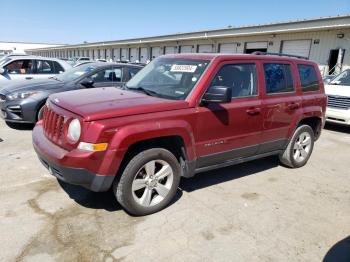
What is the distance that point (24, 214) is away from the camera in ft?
11.5

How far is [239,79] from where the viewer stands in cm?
A: 431

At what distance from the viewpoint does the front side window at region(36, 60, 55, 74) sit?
967 cm

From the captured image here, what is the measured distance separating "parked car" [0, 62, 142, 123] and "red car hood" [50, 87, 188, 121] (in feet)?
9.90

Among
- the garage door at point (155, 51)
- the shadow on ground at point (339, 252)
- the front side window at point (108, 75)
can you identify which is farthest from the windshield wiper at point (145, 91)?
the garage door at point (155, 51)

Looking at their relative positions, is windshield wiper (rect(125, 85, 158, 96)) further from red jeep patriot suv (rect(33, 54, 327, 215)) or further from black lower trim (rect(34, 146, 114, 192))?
black lower trim (rect(34, 146, 114, 192))

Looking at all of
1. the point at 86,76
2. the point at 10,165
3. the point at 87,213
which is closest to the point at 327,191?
the point at 87,213

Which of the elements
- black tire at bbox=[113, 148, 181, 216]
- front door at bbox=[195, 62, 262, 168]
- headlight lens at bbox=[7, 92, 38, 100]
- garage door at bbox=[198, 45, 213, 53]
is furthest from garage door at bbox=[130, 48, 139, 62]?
black tire at bbox=[113, 148, 181, 216]

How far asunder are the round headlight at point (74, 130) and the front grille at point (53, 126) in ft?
0.62

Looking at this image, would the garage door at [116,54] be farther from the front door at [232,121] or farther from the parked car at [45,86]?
the front door at [232,121]

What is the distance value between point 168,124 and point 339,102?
753 cm

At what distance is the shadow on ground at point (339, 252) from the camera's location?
3.12m

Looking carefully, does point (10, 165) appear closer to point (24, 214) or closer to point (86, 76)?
point (24, 214)

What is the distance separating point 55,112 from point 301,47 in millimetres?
19320

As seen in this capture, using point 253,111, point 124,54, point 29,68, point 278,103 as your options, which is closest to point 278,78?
point 278,103
